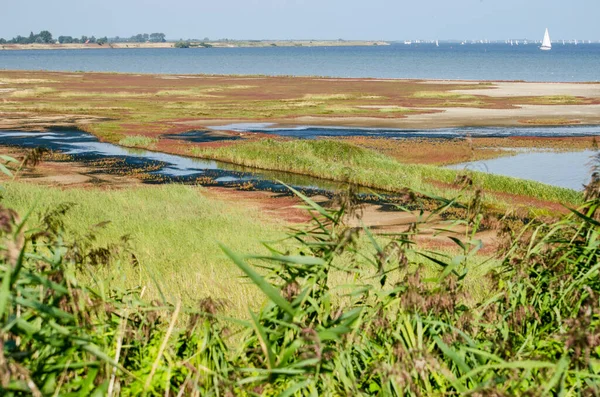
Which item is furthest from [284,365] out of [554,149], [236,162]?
[554,149]

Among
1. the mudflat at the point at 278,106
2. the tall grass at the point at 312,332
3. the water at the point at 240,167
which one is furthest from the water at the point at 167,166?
the tall grass at the point at 312,332

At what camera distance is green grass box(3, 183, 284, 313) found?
1175 centimetres

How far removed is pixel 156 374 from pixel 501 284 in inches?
119

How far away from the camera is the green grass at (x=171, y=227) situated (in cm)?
1175

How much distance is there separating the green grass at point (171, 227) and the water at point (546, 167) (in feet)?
38.2

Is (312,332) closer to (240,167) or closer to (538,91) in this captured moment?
(240,167)

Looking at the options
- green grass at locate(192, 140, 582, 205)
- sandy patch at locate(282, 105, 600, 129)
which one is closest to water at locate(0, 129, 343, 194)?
green grass at locate(192, 140, 582, 205)

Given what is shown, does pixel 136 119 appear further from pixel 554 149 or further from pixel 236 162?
pixel 554 149

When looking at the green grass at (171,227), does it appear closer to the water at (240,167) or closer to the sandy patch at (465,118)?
the water at (240,167)

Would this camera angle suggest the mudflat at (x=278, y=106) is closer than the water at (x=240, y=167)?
No

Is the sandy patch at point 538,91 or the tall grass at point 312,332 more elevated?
the tall grass at point 312,332

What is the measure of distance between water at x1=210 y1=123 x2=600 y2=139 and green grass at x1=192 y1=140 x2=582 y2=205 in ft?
29.8

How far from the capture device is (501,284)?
20.6 feet

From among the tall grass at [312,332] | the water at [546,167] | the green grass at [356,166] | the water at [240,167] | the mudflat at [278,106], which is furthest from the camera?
the mudflat at [278,106]
